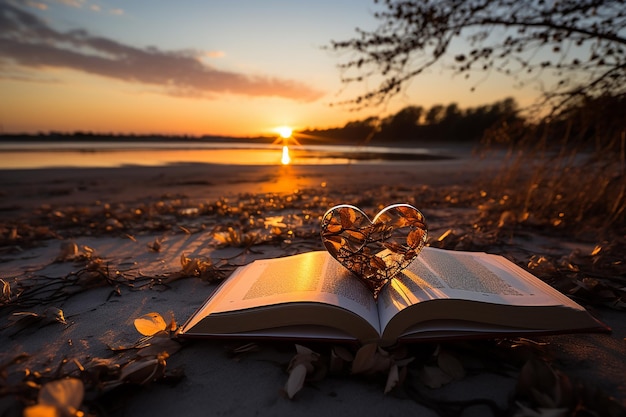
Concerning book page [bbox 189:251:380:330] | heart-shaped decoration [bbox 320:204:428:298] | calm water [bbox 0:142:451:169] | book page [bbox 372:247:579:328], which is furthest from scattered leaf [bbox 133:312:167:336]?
calm water [bbox 0:142:451:169]

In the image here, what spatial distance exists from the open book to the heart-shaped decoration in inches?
3.4

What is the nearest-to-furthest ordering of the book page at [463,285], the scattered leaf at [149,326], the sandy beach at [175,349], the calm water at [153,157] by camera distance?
the sandy beach at [175,349], the book page at [463,285], the scattered leaf at [149,326], the calm water at [153,157]

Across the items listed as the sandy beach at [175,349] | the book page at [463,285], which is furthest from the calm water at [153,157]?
the book page at [463,285]

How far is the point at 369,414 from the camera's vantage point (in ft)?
2.76

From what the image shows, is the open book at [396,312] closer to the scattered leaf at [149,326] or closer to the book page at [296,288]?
the book page at [296,288]

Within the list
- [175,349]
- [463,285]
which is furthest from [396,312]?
[175,349]

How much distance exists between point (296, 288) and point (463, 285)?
503mm

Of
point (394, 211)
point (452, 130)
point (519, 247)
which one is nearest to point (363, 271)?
point (394, 211)

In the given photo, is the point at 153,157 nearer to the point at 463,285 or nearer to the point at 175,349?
the point at 175,349

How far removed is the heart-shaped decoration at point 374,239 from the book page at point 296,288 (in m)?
0.06

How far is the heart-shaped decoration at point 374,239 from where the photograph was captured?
3.93 feet

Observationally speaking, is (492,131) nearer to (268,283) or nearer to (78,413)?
(268,283)

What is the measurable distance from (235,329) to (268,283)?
21 centimetres

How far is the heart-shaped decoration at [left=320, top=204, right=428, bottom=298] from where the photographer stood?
1.20m
